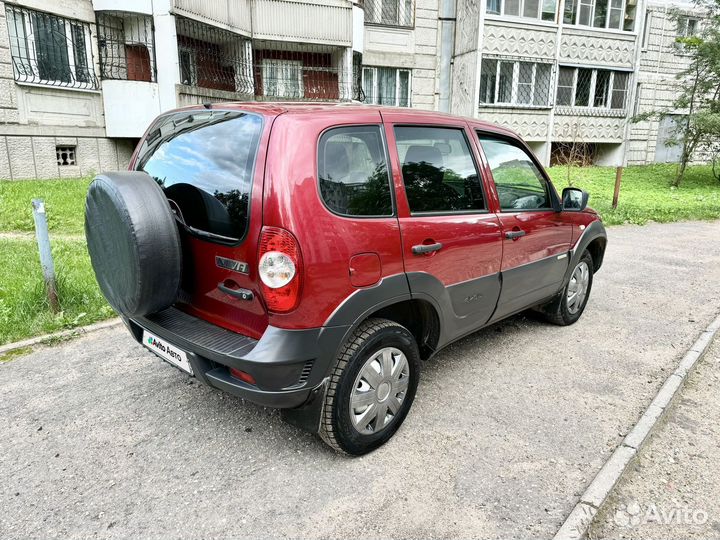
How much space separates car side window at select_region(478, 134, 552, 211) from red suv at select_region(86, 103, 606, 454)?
42cm

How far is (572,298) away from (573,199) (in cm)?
104

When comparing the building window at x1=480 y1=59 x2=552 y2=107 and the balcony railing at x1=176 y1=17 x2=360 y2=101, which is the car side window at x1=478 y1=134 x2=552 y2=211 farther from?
the building window at x1=480 y1=59 x2=552 y2=107

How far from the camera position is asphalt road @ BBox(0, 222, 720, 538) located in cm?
239

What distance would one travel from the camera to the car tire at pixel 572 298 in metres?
4.74

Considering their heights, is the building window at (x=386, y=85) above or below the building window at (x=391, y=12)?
below

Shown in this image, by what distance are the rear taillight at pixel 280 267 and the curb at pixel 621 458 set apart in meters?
1.64

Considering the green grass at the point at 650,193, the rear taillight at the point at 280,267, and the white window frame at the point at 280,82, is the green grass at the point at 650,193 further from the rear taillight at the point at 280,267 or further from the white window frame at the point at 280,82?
the rear taillight at the point at 280,267

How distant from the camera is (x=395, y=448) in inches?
116

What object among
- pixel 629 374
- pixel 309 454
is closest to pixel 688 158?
pixel 629 374

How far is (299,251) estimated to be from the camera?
7.75ft

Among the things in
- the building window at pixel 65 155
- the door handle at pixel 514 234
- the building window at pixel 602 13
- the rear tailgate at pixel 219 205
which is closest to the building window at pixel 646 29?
the building window at pixel 602 13

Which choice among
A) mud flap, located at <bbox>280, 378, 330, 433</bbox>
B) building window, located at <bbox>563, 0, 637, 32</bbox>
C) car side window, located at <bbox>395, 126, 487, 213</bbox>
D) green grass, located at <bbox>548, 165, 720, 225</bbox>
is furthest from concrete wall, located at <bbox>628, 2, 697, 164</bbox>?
mud flap, located at <bbox>280, 378, 330, 433</bbox>

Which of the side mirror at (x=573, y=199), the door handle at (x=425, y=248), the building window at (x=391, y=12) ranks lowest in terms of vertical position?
the door handle at (x=425, y=248)

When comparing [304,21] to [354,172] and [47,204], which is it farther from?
[354,172]
